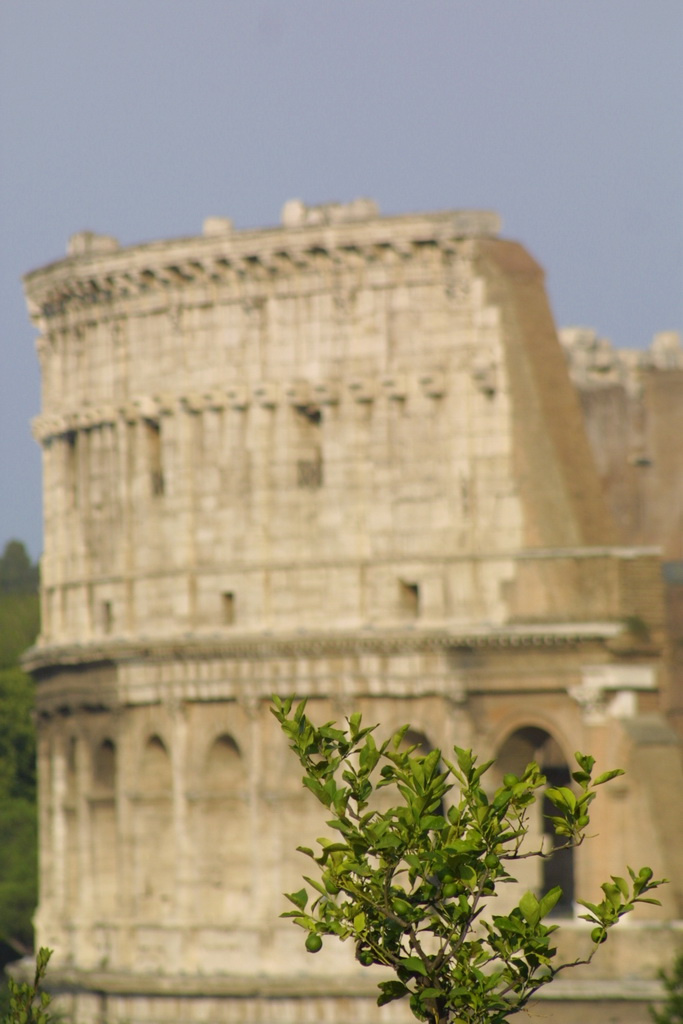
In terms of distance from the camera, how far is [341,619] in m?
50.3

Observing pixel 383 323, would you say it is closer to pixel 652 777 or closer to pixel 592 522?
pixel 592 522

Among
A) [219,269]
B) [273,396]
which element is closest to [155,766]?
[273,396]

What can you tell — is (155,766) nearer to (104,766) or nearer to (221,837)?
(104,766)

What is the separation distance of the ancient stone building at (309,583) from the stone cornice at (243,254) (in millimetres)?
52

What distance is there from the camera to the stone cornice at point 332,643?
47.8 metres

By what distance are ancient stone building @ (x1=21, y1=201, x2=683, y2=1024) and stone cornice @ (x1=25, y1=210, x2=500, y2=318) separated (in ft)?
0.17

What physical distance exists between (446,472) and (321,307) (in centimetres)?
377

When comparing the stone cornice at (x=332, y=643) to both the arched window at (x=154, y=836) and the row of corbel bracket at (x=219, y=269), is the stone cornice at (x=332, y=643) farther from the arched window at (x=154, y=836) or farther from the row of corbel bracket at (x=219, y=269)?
the row of corbel bracket at (x=219, y=269)

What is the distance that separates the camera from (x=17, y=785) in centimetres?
8131

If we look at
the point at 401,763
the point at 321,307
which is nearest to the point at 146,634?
the point at 321,307

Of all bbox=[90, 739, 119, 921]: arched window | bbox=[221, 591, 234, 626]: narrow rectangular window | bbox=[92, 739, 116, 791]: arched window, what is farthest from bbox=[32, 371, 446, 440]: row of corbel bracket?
bbox=[90, 739, 119, 921]: arched window

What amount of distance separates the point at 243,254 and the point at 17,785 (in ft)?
107

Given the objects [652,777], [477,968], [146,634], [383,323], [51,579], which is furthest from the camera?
[51,579]

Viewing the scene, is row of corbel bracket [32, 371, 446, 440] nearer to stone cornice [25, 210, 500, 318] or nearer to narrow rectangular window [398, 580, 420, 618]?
stone cornice [25, 210, 500, 318]
